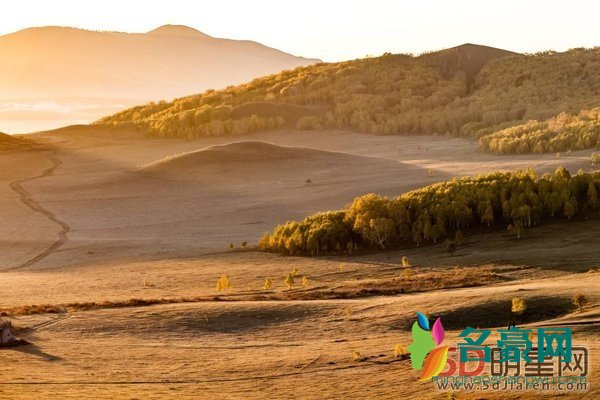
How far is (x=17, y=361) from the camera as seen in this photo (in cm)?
1325

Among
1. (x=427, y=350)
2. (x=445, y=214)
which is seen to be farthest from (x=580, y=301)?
(x=445, y=214)

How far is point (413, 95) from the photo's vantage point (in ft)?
215

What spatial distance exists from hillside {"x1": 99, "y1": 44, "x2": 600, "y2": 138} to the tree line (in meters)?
27.9

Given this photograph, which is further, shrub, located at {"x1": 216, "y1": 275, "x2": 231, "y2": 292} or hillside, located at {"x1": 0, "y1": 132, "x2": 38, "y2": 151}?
hillside, located at {"x1": 0, "y1": 132, "x2": 38, "y2": 151}

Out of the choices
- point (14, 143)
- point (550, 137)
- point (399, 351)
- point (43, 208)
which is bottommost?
point (399, 351)

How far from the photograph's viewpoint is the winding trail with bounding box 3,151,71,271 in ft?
86.6

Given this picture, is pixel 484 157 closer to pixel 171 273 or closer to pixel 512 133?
pixel 512 133

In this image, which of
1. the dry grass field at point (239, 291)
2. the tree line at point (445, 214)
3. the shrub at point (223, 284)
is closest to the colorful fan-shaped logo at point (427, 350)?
the dry grass field at point (239, 291)

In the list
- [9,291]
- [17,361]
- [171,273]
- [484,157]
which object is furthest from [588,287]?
[484,157]

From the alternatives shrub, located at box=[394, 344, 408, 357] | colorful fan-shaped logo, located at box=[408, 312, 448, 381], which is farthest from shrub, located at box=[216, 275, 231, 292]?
shrub, located at box=[394, 344, 408, 357]

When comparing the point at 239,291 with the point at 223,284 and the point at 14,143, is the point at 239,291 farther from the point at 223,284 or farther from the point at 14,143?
the point at 14,143

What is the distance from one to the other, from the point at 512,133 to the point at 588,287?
30.8 metres

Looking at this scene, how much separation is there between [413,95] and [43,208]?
116ft

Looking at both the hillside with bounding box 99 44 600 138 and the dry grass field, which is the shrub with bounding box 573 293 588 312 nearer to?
the dry grass field
